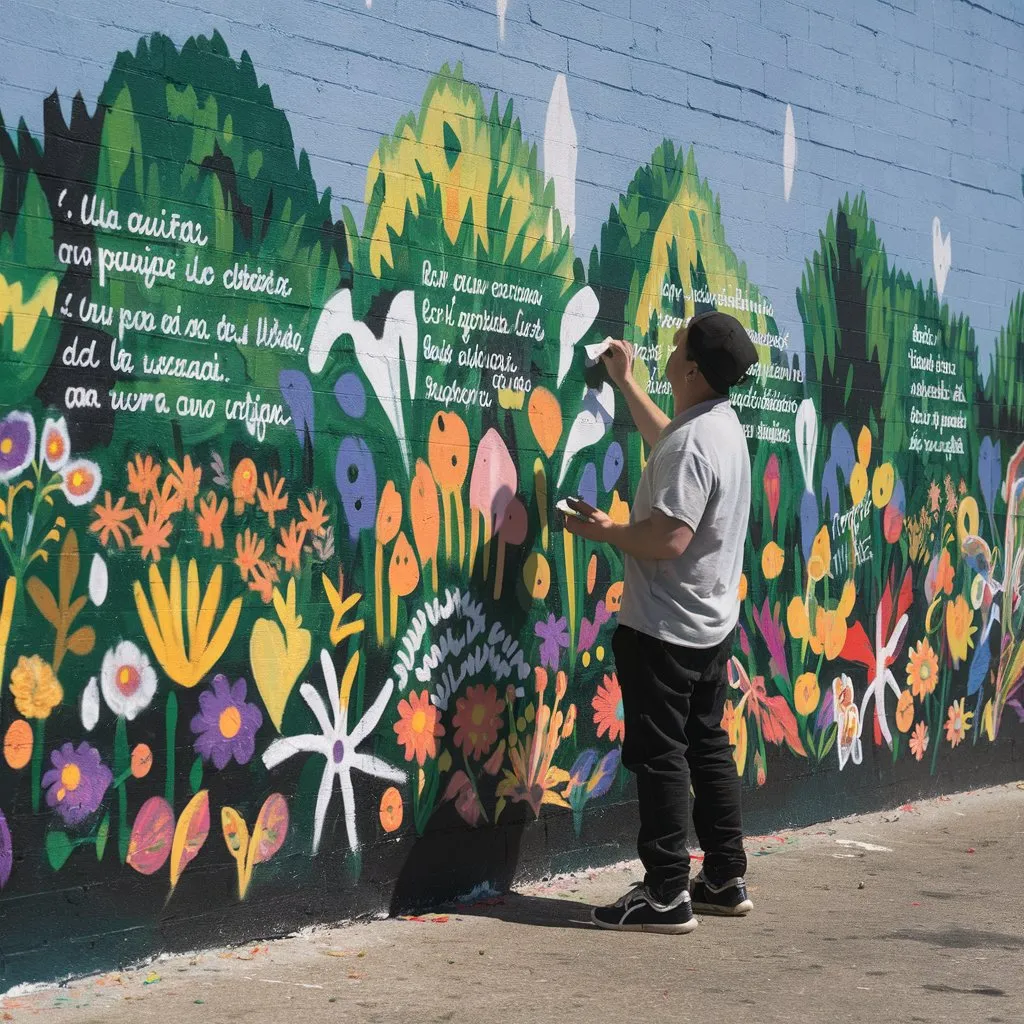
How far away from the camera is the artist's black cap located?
552 cm

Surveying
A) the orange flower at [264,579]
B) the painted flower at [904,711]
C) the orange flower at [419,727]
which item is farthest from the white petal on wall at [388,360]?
the painted flower at [904,711]

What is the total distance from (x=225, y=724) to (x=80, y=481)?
88 cm

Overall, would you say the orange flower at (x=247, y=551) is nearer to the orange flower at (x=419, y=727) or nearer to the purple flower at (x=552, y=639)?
the orange flower at (x=419, y=727)

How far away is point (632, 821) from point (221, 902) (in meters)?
2.01

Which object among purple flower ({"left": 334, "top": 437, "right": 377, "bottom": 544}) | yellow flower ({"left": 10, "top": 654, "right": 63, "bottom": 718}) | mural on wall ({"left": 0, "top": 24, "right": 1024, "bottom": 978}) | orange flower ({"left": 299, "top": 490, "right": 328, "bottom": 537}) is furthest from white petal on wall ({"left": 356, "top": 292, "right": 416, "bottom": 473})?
yellow flower ({"left": 10, "top": 654, "right": 63, "bottom": 718})

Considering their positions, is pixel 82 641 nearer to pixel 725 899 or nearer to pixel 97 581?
pixel 97 581

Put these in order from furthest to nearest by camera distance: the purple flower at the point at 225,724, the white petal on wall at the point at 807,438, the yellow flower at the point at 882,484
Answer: the yellow flower at the point at 882,484, the white petal on wall at the point at 807,438, the purple flower at the point at 225,724

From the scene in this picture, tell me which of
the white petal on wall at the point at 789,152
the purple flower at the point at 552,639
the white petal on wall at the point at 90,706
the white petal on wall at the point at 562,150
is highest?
the white petal on wall at the point at 789,152

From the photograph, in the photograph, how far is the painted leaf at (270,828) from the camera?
16.5ft

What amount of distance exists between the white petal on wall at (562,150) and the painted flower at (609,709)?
171 cm

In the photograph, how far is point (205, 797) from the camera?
16.0ft

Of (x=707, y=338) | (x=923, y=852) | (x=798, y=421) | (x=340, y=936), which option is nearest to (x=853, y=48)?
(x=798, y=421)

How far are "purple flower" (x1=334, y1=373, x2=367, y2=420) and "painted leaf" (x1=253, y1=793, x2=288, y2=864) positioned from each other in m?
1.22

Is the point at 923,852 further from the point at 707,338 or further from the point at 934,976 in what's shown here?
the point at 707,338
